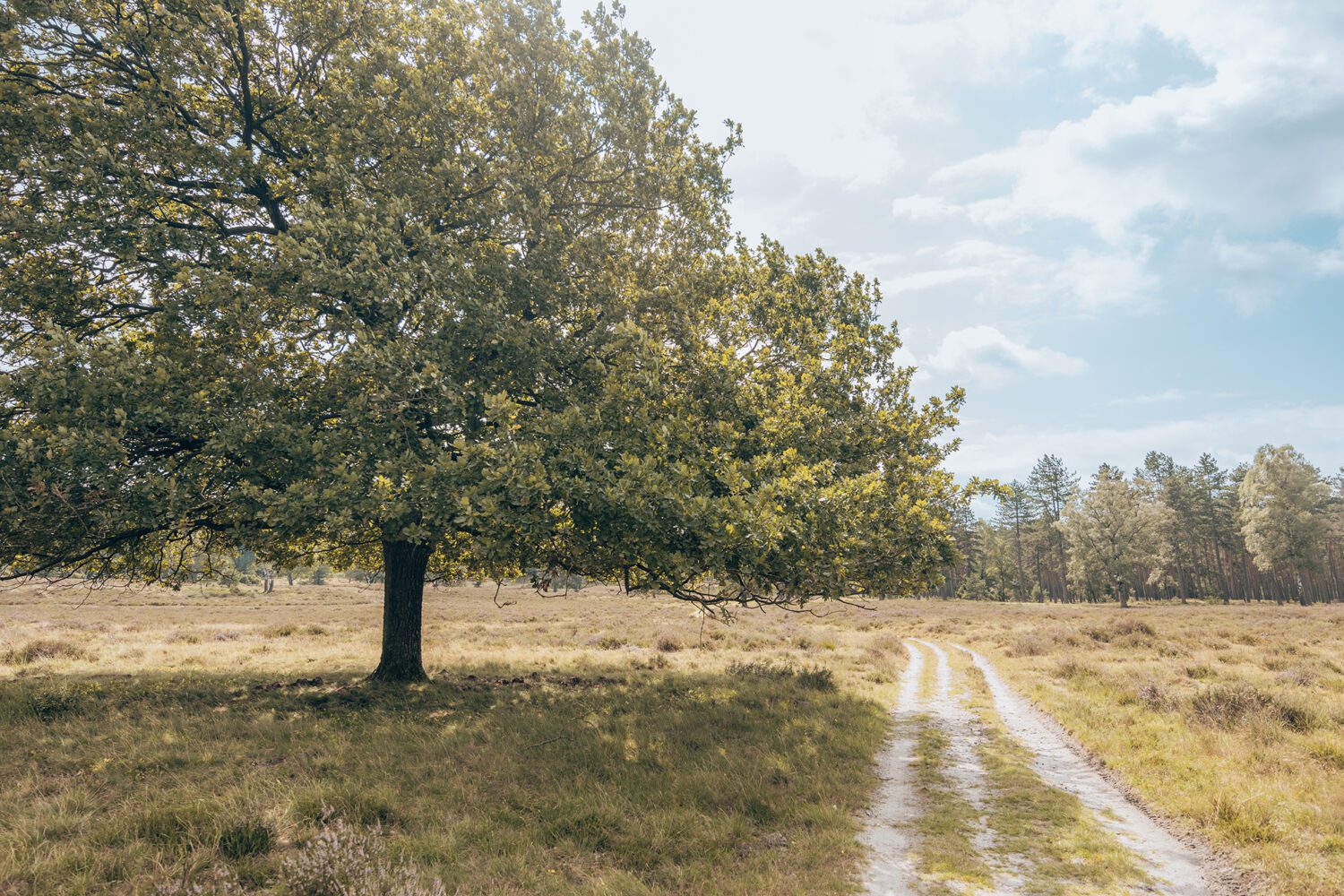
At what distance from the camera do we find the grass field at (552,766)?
6652 mm

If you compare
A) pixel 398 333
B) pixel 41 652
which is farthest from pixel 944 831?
pixel 41 652

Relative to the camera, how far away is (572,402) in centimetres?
1249

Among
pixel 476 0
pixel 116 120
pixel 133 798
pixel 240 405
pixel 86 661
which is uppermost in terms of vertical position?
pixel 476 0

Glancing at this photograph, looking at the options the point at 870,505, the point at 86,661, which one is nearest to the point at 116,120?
the point at 870,505

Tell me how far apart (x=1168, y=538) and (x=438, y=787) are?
351 feet

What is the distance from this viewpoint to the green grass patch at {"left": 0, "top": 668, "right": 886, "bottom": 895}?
6.54 metres

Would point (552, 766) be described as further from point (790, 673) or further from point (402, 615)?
point (790, 673)

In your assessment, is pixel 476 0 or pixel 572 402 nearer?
pixel 572 402

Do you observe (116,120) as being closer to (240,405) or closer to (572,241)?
(240,405)

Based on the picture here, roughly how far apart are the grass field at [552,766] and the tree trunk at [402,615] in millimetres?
1145

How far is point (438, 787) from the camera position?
890cm

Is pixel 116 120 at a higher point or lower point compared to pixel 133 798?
higher

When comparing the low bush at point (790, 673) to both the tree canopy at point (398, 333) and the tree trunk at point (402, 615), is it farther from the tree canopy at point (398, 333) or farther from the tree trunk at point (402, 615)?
the tree trunk at point (402, 615)

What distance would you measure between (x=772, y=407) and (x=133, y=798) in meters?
12.1
